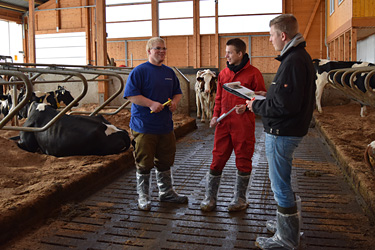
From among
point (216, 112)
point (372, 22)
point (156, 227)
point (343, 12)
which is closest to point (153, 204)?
point (156, 227)

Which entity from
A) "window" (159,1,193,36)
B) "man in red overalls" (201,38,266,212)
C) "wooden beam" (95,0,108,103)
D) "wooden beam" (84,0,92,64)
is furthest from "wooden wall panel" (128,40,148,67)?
"man in red overalls" (201,38,266,212)

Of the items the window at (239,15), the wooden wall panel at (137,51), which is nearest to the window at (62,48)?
the wooden wall panel at (137,51)

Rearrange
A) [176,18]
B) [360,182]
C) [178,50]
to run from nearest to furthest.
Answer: [360,182], [176,18], [178,50]

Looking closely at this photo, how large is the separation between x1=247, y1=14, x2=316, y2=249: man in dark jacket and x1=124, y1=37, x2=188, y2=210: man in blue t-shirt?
1.13 m

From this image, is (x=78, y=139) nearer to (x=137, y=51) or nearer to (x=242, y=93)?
(x=242, y=93)

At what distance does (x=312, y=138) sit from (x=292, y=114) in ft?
17.7

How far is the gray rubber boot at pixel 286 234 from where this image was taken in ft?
8.01

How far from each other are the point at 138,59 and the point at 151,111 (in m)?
21.3

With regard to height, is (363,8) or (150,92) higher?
(363,8)

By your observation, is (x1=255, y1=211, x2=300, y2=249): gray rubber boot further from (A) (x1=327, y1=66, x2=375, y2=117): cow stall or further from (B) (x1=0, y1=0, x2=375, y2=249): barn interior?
(A) (x1=327, y1=66, x2=375, y2=117): cow stall

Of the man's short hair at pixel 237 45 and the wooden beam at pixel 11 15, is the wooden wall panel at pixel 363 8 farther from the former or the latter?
the wooden beam at pixel 11 15

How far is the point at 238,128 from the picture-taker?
126 inches

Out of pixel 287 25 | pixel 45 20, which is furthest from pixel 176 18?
pixel 287 25

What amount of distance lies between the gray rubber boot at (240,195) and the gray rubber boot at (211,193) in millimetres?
158
